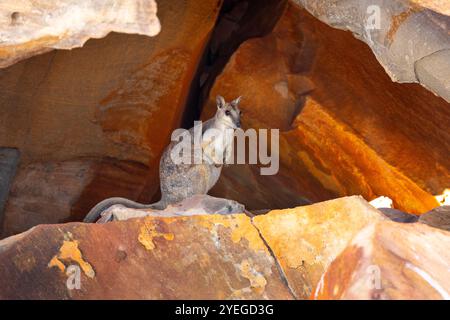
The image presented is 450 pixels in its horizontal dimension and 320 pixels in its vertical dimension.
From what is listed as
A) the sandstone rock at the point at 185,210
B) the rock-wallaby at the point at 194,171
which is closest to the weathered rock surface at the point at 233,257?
the sandstone rock at the point at 185,210

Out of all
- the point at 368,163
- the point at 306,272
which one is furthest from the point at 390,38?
the point at 368,163

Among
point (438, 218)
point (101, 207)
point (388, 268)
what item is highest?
point (388, 268)

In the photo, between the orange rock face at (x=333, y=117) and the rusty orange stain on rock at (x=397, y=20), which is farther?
the orange rock face at (x=333, y=117)

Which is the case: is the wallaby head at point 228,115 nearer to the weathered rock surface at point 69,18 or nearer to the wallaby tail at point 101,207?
the wallaby tail at point 101,207

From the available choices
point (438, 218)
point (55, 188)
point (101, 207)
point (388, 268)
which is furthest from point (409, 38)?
point (55, 188)

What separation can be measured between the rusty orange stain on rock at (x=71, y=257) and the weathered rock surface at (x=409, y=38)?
203 centimetres

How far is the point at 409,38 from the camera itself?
3996 mm

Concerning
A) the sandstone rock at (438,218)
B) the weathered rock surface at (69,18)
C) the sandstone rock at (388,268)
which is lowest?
the sandstone rock at (438,218)

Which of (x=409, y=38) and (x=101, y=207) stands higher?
(x=409, y=38)

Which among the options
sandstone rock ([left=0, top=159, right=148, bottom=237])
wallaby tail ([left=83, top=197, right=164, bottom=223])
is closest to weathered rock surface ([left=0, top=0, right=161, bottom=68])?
wallaby tail ([left=83, top=197, right=164, bottom=223])

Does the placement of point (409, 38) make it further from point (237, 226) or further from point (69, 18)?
point (69, 18)

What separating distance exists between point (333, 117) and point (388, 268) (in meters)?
3.22

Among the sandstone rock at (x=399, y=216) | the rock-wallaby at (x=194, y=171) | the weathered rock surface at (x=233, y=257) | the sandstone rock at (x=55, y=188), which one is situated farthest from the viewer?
the sandstone rock at (x=55, y=188)

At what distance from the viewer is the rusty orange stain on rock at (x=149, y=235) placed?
11.0 ft
